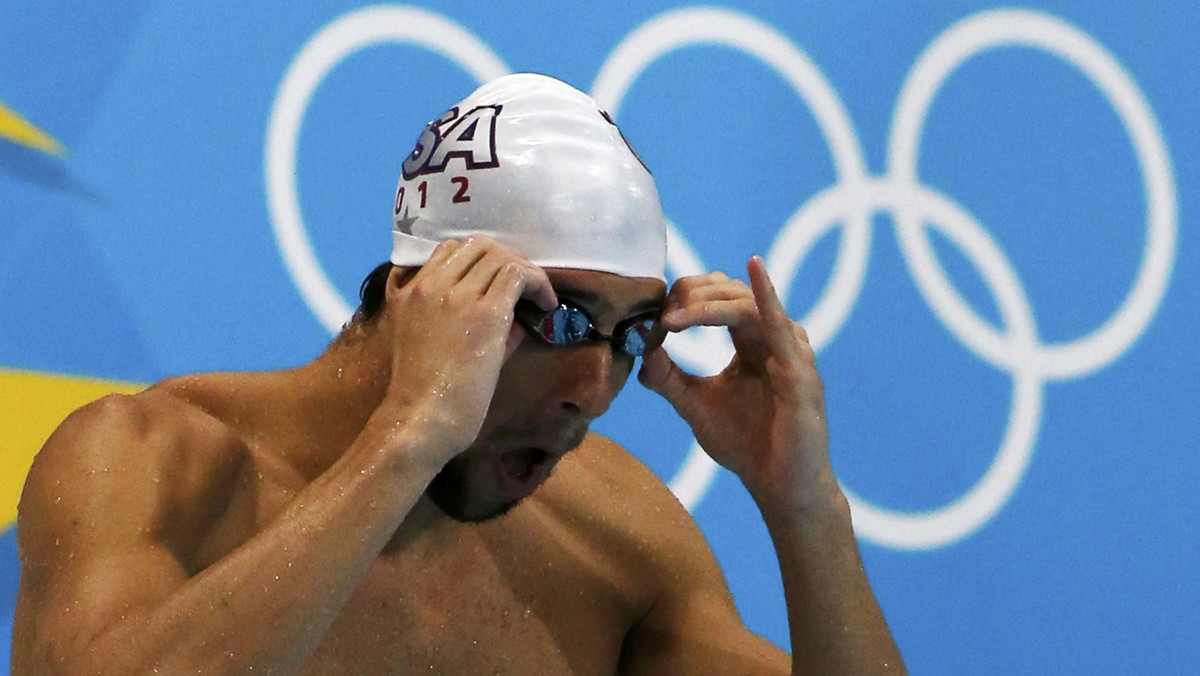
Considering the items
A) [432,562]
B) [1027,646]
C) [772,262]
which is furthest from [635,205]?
[1027,646]

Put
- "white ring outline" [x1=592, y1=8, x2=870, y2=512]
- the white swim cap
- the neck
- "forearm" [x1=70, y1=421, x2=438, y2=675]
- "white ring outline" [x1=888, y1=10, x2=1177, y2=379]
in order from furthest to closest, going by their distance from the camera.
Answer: "white ring outline" [x1=888, y1=10, x2=1177, y2=379] < "white ring outline" [x1=592, y1=8, x2=870, y2=512] < the neck < the white swim cap < "forearm" [x1=70, y1=421, x2=438, y2=675]

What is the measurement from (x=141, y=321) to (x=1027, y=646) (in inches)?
62.4

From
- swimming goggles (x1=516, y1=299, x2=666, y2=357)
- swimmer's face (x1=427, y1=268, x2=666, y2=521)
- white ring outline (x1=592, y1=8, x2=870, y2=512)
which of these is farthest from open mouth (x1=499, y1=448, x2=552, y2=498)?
white ring outline (x1=592, y1=8, x2=870, y2=512)

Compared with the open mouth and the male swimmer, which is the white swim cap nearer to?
the male swimmer

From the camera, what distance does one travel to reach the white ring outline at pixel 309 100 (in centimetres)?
201

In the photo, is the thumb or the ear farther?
the thumb

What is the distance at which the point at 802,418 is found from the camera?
1474mm

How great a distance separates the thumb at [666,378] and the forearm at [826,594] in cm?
14

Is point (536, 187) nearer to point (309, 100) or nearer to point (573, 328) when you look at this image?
point (573, 328)

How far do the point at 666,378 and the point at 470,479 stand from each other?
0.80ft

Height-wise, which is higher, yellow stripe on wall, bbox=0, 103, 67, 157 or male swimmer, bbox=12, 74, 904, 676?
male swimmer, bbox=12, 74, 904, 676

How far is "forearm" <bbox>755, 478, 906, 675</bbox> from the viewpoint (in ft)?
4.84

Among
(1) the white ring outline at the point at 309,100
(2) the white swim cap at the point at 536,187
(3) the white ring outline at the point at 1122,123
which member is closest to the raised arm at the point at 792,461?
(2) the white swim cap at the point at 536,187

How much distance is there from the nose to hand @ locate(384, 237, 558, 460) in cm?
12
